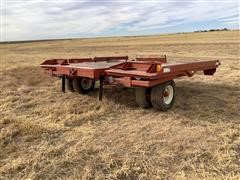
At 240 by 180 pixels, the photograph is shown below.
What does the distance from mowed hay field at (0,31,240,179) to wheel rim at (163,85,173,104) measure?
0.27 metres

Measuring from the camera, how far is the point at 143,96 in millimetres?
6617

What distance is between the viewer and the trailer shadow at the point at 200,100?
6500 millimetres

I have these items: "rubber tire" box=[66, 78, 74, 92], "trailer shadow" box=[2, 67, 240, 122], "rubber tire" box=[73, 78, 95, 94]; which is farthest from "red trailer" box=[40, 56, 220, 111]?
"rubber tire" box=[66, 78, 74, 92]

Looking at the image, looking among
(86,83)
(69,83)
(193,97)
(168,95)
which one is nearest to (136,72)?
(168,95)

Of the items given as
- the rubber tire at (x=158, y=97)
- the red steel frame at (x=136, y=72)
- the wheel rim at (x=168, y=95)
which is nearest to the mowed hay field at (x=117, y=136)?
the rubber tire at (x=158, y=97)

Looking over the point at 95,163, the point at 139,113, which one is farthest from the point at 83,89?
the point at 95,163

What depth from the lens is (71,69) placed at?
279 inches

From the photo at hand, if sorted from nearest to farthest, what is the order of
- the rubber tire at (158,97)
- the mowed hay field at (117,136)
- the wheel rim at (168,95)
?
the mowed hay field at (117,136)
the rubber tire at (158,97)
the wheel rim at (168,95)

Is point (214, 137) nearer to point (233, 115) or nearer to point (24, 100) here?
point (233, 115)

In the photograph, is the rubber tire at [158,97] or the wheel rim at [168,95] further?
the wheel rim at [168,95]

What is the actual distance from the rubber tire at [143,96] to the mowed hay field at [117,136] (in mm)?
145

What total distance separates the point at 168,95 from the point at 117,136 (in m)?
1.82

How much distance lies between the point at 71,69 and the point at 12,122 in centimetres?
159

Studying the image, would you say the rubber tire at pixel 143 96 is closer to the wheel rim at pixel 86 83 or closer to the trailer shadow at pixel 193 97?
the trailer shadow at pixel 193 97
